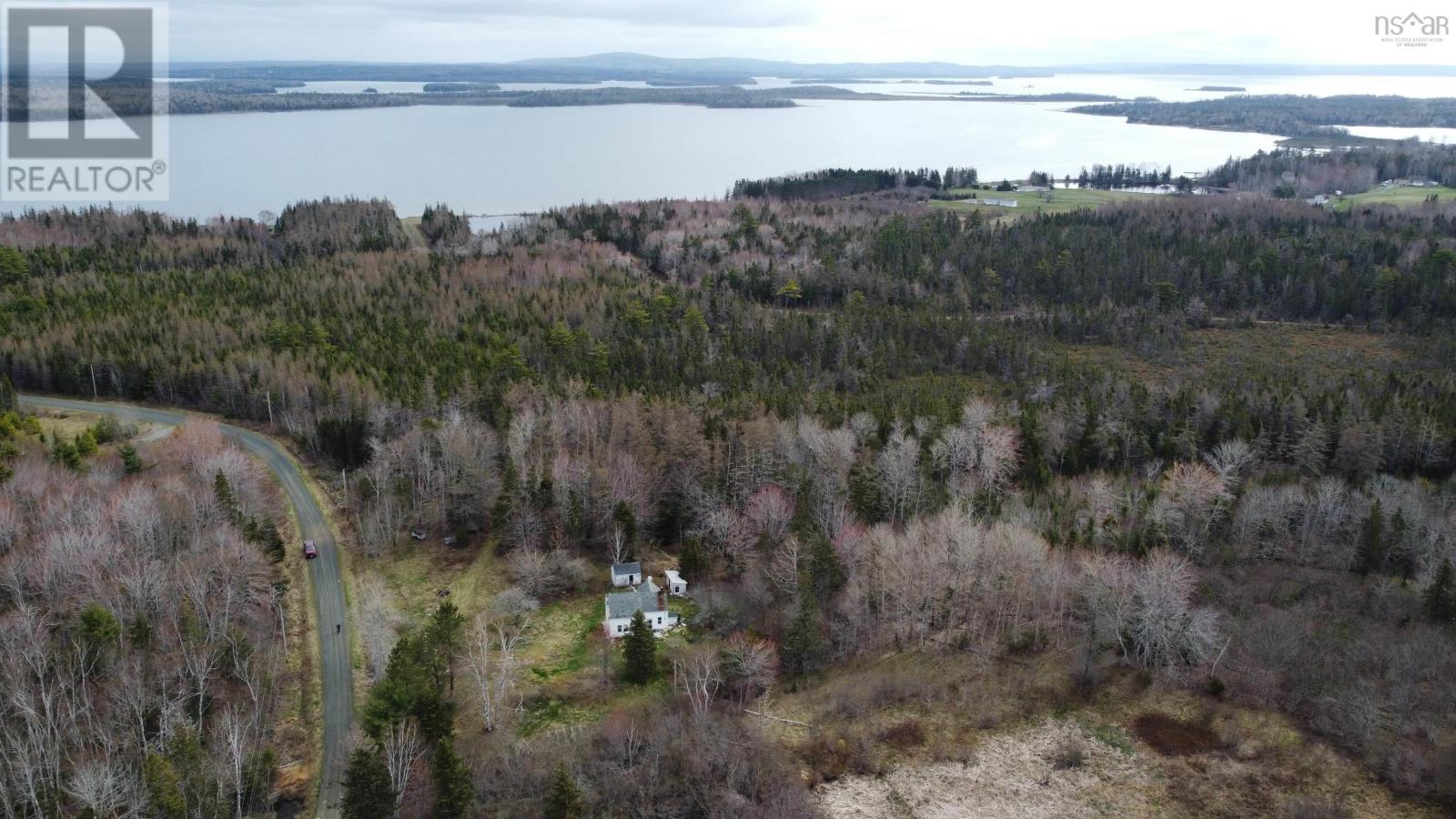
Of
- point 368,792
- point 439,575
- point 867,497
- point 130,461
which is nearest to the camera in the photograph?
point 368,792

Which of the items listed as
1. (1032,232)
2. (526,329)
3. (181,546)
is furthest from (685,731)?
(1032,232)

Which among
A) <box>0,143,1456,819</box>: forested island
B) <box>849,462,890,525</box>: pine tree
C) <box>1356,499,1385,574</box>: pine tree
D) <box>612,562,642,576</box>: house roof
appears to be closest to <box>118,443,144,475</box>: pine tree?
<box>0,143,1456,819</box>: forested island

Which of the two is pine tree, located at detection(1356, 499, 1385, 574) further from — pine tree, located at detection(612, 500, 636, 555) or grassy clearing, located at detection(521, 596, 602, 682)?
grassy clearing, located at detection(521, 596, 602, 682)

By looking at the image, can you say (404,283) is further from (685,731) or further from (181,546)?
(685,731)

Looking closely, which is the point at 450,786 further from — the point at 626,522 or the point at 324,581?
the point at 626,522

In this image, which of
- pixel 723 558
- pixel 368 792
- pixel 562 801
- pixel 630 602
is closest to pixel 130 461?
pixel 630 602

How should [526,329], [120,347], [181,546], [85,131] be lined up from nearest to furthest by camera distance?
1. [181,546]
2. [120,347]
3. [526,329]
4. [85,131]

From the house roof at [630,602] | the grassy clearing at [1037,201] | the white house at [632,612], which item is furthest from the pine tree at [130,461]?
the grassy clearing at [1037,201]
